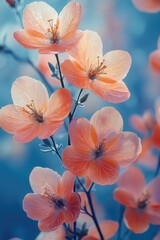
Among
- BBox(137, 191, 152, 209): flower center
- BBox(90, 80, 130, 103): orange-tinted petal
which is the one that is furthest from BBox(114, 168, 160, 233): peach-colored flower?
BBox(90, 80, 130, 103): orange-tinted petal

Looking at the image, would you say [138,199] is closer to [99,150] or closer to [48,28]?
[99,150]

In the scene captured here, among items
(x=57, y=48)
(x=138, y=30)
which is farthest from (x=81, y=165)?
(x=138, y=30)

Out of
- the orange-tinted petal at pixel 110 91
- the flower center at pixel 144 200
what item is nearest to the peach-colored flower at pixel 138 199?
the flower center at pixel 144 200

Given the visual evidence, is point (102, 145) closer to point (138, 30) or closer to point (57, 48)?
point (57, 48)

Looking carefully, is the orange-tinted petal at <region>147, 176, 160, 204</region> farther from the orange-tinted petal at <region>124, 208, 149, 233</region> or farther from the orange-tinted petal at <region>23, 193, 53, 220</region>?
the orange-tinted petal at <region>23, 193, 53, 220</region>

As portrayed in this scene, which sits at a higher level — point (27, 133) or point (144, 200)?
point (27, 133)

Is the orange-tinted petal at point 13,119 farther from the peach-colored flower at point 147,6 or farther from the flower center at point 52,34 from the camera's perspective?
the peach-colored flower at point 147,6

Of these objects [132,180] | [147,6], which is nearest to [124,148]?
[132,180]
